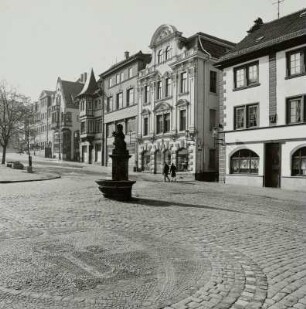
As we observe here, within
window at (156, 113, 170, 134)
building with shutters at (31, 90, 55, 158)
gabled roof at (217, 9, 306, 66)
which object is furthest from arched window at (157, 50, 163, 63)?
building with shutters at (31, 90, 55, 158)

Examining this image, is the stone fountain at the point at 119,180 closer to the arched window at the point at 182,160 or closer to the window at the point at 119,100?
the arched window at the point at 182,160

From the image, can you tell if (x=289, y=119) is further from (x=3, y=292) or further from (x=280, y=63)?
(x=3, y=292)

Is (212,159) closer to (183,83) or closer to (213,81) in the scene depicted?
(213,81)

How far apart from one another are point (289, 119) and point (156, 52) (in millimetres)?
19111

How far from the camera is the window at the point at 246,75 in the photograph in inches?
981

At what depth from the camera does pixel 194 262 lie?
5.82 meters

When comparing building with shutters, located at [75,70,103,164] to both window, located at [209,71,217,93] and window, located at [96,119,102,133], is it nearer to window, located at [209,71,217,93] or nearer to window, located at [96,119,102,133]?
window, located at [96,119,102,133]

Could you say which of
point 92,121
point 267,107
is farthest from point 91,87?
point 267,107

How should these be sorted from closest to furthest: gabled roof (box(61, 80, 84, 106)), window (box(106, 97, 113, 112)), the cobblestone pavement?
1. the cobblestone pavement
2. window (box(106, 97, 113, 112))
3. gabled roof (box(61, 80, 84, 106))

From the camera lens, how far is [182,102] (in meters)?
33.3

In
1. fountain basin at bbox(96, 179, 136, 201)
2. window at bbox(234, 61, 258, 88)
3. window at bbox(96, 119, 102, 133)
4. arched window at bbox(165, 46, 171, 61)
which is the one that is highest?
arched window at bbox(165, 46, 171, 61)

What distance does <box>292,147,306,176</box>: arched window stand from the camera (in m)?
21.5

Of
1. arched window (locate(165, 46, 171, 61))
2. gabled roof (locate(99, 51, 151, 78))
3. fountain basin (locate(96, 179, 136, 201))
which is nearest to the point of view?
fountain basin (locate(96, 179, 136, 201))

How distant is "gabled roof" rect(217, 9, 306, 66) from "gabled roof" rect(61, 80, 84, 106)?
151ft
